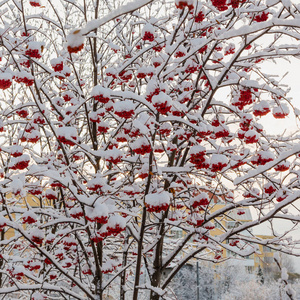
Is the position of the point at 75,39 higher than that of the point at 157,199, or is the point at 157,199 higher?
the point at 157,199

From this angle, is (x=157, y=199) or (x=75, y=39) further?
(x=157, y=199)

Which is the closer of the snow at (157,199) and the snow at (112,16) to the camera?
the snow at (112,16)

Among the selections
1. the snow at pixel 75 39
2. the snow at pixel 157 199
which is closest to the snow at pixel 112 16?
the snow at pixel 75 39

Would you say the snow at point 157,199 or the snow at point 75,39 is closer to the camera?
the snow at point 75,39

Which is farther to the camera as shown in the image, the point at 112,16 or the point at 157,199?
the point at 157,199

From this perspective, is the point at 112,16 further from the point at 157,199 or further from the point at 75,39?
the point at 157,199

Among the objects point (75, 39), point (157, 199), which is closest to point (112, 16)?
point (75, 39)

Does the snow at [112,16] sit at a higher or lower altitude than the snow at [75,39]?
higher

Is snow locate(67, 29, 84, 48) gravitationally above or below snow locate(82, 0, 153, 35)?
below

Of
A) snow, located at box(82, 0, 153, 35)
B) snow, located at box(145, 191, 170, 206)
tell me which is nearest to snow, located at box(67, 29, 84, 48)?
snow, located at box(82, 0, 153, 35)

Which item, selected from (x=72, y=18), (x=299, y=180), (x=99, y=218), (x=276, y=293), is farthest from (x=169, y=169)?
(x=276, y=293)

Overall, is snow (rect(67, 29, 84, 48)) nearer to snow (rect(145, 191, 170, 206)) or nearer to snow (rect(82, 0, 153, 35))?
snow (rect(82, 0, 153, 35))

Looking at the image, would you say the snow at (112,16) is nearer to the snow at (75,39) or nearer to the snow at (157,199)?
the snow at (75,39)

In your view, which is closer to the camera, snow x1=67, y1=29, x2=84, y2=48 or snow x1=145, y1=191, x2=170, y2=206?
snow x1=67, y1=29, x2=84, y2=48
